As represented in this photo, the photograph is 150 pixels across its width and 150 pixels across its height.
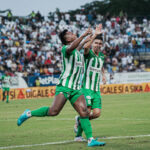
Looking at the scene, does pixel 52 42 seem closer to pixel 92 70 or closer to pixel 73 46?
pixel 92 70

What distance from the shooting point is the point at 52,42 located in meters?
42.3

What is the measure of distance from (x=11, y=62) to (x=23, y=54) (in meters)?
2.16

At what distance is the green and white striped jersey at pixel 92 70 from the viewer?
11227 mm

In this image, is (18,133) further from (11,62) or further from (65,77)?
(11,62)

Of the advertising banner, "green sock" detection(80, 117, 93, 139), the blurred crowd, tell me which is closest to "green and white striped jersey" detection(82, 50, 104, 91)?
"green sock" detection(80, 117, 93, 139)

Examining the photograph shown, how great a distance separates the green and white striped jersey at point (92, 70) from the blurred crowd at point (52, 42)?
2553 cm

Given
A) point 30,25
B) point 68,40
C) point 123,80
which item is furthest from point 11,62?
point 68,40

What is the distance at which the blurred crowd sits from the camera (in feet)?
126

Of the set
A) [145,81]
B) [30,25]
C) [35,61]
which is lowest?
[145,81]

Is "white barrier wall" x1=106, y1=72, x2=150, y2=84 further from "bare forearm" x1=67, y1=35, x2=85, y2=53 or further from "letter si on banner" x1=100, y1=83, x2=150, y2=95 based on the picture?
"bare forearm" x1=67, y1=35, x2=85, y2=53

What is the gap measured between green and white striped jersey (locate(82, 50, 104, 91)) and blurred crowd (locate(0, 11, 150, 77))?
1005 inches

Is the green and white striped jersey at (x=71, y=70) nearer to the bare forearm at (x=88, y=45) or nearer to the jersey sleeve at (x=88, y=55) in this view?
the bare forearm at (x=88, y=45)

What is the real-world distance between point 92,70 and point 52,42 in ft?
102

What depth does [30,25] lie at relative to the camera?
43500 millimetres
